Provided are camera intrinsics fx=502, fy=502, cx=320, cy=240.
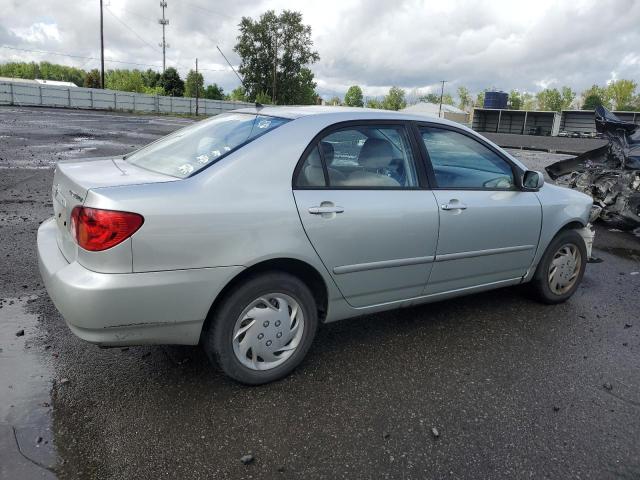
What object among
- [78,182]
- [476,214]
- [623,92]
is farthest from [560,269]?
Result: [623,92]

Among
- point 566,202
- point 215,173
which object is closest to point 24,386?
point 215,173

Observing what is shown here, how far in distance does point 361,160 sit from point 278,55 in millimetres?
75382

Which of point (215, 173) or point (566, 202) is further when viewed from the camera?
point (566, 202)

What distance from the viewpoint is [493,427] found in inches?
107

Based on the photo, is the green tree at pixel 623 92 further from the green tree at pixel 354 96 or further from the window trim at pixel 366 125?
the window trim at pixel 366 125

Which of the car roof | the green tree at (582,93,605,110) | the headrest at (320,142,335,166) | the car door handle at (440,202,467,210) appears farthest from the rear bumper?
the green tree at (582,93,605,110)

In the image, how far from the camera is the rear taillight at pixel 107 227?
243 cm

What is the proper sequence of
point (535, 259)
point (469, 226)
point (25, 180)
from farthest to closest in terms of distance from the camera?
point (25, 180) → point (535, 259) → point (469, 226)

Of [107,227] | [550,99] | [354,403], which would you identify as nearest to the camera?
[107,227]

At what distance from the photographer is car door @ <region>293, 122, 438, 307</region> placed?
300cm

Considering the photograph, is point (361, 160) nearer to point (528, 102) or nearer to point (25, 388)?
point (25, 388)

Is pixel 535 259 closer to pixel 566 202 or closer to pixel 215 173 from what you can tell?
pixel 566 202

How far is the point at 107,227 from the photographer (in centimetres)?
243

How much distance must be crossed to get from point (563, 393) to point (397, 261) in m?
1.29
